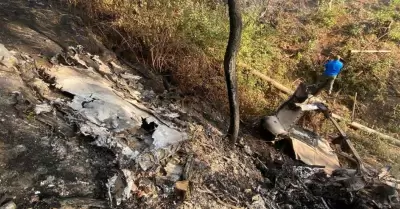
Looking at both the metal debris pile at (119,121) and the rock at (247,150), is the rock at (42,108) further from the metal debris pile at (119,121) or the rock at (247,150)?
the rock at (247,150)

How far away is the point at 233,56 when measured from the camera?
13.9 feet

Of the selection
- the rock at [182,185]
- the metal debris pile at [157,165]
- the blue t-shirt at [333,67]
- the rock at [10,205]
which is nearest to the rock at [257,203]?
the metal debris pile at [157,165]

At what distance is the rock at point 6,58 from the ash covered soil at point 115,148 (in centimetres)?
1

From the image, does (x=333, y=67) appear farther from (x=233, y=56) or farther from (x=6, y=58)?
(x=6, y=58)

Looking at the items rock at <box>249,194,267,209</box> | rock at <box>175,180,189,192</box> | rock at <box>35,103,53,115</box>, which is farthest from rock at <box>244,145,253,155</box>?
rock at <box>35,103,53,115</box>

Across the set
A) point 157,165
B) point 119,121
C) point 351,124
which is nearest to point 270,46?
point 351,124

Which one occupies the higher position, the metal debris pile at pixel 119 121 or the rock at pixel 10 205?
the metal debris pile at pixel 119 121

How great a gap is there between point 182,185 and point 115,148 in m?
0.74

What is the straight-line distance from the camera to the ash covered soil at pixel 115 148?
328 centimetres

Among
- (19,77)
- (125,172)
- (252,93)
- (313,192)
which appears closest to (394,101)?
→ (252,93)

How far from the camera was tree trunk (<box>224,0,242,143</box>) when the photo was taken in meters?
4.00

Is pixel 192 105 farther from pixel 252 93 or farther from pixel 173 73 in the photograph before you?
pixel 252 93

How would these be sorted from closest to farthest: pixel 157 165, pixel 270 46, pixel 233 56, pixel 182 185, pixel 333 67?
pixel 182 185
pixel 157 165
pixel 233 56
pixel 333 67
pixel 270 46

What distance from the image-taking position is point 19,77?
415 centimetres
